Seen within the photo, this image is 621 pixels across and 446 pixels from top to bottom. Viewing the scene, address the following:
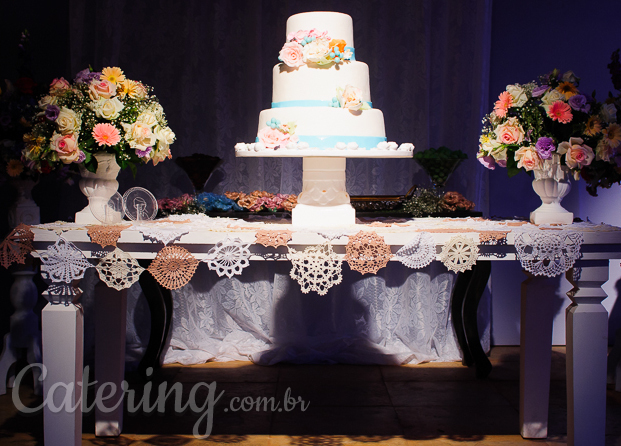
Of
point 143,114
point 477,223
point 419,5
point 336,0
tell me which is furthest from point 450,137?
point 143,114

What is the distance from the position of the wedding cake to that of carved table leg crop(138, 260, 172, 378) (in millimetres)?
1317

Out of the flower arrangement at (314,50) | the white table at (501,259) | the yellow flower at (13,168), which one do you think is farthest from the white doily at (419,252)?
the yellow flower at (13,168)

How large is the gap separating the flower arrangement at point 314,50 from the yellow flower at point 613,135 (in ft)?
3.18

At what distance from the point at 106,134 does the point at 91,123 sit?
3.0 inches

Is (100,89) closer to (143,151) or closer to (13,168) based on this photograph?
(143,151)

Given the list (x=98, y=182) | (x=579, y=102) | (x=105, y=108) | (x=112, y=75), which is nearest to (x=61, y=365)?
(x=98, y=182)

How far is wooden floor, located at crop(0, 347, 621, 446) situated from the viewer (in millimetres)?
2676

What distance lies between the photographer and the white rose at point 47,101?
220 centimetres

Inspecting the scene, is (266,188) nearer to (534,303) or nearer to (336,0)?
(336,0)

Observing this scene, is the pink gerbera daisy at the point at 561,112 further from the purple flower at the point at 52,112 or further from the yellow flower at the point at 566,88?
the purple flower at the point at 52,112

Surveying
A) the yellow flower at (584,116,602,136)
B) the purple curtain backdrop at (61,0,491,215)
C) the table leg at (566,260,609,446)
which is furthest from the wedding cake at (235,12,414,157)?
the purple curtain backdrop at (61,0,491,215)

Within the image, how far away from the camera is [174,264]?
2.08 meters

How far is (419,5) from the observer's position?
375 centimetres

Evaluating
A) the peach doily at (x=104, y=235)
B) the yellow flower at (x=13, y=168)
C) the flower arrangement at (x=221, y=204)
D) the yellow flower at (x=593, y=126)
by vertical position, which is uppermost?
the yellow flower at (x=593, y=126)
